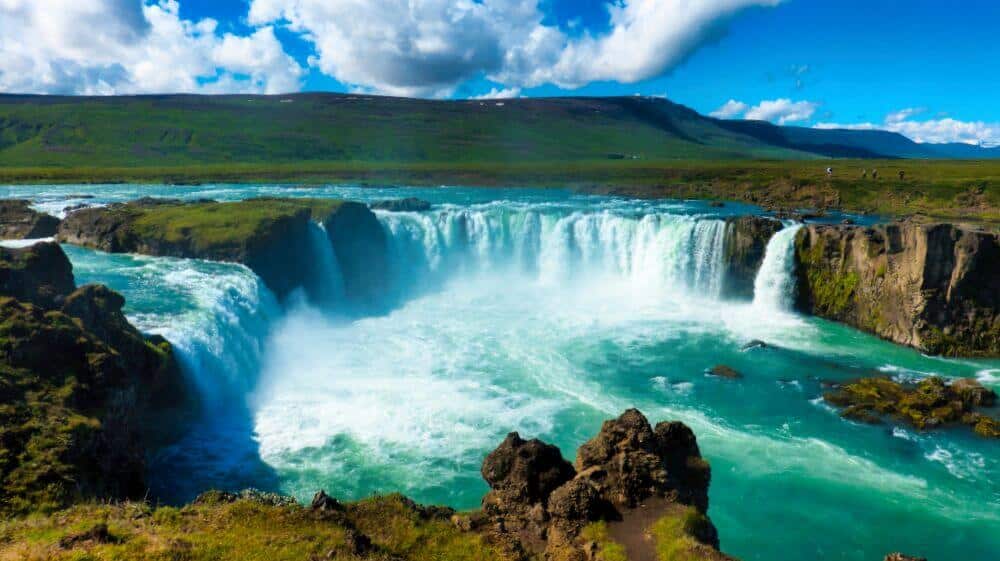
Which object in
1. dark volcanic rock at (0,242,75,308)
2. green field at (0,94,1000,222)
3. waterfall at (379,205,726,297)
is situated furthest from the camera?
green field at (0,94,1000,222)

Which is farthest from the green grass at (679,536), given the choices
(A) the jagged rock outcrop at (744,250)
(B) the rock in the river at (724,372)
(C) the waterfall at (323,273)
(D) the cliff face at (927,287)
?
(C) the waterfall at (323,273)

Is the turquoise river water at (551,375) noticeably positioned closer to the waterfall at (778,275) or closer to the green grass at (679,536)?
the waterfall at (778,275)

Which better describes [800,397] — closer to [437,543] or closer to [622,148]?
[437,543]

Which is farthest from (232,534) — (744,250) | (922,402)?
(744,250)

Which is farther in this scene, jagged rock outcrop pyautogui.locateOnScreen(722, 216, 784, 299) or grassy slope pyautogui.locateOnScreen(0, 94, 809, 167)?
grassy slope pyautogui.locateOnScreen(0, 94, 809, 167)

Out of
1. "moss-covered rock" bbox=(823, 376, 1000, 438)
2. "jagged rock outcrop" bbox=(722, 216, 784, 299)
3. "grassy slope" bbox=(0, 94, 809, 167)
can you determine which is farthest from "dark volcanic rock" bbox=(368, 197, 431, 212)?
"grassy slope" bbox=(0, 94, 809, 167)

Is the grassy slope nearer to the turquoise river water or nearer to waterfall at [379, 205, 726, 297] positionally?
waterfall at [379, 205, 726, 297]

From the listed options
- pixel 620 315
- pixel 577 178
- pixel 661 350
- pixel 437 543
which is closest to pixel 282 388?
pixel 437 543

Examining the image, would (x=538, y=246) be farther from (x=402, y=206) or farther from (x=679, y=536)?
(x=679, y=536)
